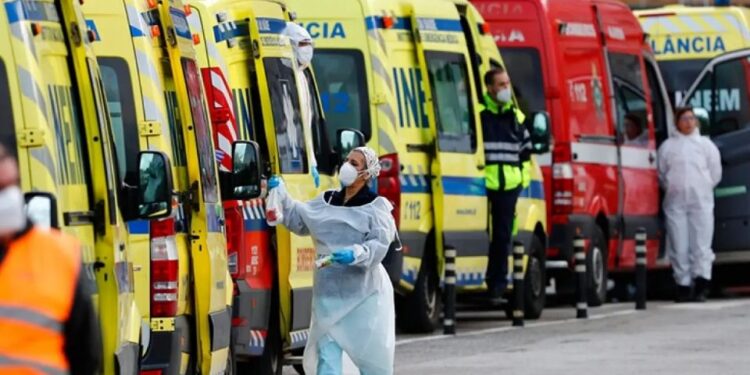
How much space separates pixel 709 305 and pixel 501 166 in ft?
14.5

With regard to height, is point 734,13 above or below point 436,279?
above

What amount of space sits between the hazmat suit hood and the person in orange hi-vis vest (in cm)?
849

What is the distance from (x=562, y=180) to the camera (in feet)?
75.7

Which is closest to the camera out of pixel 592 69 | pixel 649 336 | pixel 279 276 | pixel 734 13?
pixel 279 276

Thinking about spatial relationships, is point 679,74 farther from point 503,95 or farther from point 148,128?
point 148,128

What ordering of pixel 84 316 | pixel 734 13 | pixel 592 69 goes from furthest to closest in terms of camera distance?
pixel 734 13 → pixel 592 69 → pixel 84 316

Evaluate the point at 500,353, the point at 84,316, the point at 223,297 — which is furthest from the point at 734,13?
the point at 84,316

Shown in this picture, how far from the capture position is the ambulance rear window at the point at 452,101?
1992cm

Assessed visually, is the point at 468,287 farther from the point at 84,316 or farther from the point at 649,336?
the point at 84,316

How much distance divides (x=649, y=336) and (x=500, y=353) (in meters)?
2.23

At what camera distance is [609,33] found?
81.0ft

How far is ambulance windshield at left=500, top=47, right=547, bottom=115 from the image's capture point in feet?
75.5

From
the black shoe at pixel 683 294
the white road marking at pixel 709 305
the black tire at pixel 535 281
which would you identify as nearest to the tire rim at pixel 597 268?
the white road marking at pixel 709 305

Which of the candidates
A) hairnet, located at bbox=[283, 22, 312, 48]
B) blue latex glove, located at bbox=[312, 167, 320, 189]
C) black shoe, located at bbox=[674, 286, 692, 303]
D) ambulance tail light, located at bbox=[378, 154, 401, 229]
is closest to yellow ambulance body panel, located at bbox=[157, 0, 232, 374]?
blue latex glove, located at bbox=[312, 167, 320, 189]
